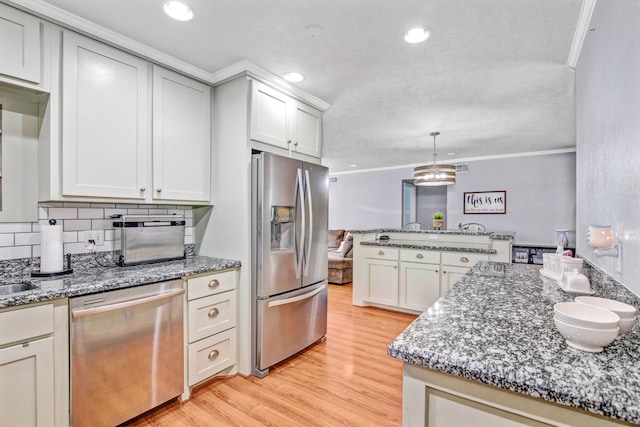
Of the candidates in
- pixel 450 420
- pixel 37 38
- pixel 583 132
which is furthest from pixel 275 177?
pixel 583 132

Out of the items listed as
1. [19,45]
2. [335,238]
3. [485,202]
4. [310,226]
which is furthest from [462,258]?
[19,45]

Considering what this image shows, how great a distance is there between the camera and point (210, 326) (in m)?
2.20

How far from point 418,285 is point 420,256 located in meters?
0.35

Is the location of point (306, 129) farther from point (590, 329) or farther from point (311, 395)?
point (590, 329)

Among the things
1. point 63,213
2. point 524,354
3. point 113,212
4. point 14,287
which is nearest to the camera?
point 524,354

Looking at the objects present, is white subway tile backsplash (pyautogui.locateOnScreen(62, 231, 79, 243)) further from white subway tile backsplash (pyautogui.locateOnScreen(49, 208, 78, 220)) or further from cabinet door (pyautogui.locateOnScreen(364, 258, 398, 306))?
cabinet door (pyautogui.locateOnScreen(364, 258, 398, 306))

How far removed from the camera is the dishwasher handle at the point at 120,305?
1.58 meters

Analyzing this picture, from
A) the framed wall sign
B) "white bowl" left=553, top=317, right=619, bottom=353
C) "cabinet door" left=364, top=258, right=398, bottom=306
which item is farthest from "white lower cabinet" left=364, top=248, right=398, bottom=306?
the framed wall sign

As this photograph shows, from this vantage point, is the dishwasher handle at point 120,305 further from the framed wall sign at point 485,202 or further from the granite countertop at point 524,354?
the framed wall sign at point 485,202

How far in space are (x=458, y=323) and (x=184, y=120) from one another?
2271 millimetres

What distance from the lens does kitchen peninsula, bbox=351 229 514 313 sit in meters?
3.46

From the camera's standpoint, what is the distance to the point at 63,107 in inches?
69.5

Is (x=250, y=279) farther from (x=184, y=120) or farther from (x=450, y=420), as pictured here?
(x=450, y=420)

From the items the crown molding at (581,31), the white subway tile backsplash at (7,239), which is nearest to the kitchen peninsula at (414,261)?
the crown molding at (581,31)
